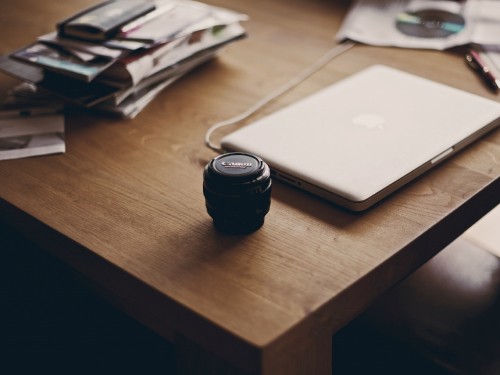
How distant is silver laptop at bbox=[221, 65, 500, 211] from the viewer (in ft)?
2.73

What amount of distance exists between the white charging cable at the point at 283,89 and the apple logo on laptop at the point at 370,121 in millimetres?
184

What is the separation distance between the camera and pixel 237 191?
729 millimetres

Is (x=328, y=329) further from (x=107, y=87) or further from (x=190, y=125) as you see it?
(x=107, y=87)

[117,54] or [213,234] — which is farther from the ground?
[117,54]

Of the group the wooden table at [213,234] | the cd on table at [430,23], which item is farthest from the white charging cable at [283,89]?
the cd on table at [430,23]

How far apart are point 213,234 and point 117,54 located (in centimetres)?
42

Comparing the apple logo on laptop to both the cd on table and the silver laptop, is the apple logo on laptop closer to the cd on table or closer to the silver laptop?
the silver laptop

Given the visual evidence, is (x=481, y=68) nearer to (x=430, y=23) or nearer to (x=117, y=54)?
(x=430, y=23)

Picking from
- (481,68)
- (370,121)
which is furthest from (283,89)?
(481,68)

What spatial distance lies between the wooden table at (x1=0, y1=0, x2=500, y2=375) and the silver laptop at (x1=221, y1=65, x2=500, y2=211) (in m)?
0.02

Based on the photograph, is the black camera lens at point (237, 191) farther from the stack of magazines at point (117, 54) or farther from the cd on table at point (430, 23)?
the cd on table at point (430, 23)

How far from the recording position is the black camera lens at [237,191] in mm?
728

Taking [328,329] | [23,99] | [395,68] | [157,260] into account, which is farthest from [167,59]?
[328,329]

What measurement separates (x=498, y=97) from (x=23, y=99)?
0.80m
